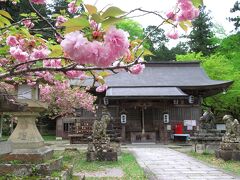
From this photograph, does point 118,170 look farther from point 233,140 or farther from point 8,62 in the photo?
point 8,62

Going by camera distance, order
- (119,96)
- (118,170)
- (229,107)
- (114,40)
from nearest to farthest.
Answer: (114,40) < (118,170) < (119,96) < (229,107)

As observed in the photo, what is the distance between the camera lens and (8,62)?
4234mm

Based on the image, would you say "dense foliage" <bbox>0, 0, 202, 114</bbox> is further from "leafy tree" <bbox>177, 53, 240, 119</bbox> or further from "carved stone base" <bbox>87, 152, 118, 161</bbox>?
"leafy tree" <bbox>177, 53, 240, 119</bbox>

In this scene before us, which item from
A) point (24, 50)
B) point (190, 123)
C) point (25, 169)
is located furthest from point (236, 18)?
point (24, 50)

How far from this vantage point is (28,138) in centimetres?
633

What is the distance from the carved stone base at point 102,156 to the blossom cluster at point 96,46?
9735 mm

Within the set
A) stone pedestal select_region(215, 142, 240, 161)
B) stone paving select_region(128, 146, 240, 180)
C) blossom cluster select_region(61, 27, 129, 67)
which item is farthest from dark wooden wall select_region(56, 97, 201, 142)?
blossom cluster select_region(61, 27, 129, 67)

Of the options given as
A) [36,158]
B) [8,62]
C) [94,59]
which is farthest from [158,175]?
[94,59]

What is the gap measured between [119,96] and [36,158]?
13.8 meters

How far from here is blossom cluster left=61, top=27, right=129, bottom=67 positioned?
1965mm

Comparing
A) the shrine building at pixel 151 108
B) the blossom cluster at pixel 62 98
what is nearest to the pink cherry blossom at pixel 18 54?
the blossom cluster at pixel 62 98

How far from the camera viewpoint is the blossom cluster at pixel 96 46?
77.4 inches

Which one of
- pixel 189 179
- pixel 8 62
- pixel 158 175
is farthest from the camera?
pixel 158 175

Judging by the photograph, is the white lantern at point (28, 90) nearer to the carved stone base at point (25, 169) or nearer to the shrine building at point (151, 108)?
the carved stone base at point (25, 169)
